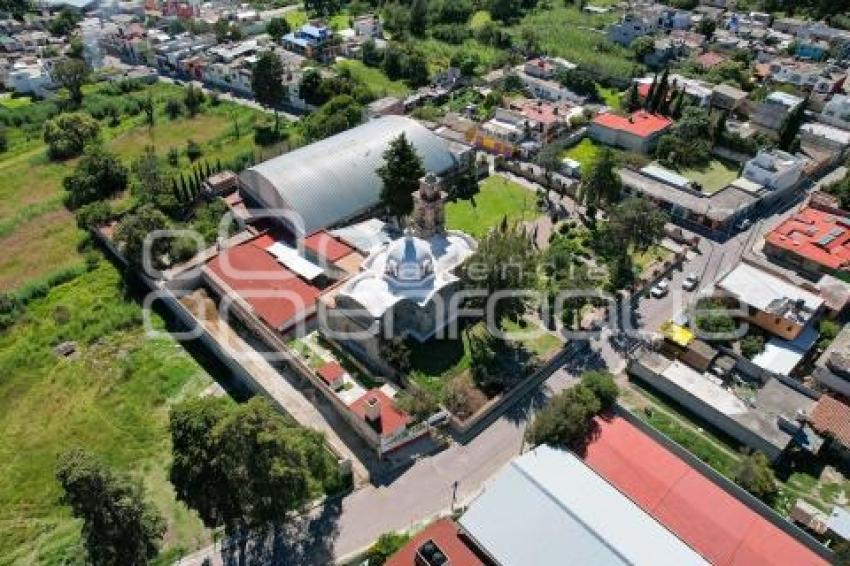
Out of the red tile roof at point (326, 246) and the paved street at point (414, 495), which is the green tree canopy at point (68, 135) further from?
the paved street at point (414, 495)

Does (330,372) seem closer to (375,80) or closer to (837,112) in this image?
(375,80)

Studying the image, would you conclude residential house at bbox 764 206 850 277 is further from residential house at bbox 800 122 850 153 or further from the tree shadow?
the tree shadow

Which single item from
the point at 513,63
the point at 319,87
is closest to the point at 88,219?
the point at 319,87

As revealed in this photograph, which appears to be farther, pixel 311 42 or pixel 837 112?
pixel 311 42

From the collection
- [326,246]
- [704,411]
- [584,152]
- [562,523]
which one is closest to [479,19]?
[584,152]

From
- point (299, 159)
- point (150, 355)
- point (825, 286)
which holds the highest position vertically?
point (299, 159)

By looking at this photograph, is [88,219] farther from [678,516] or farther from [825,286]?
[825,286]
